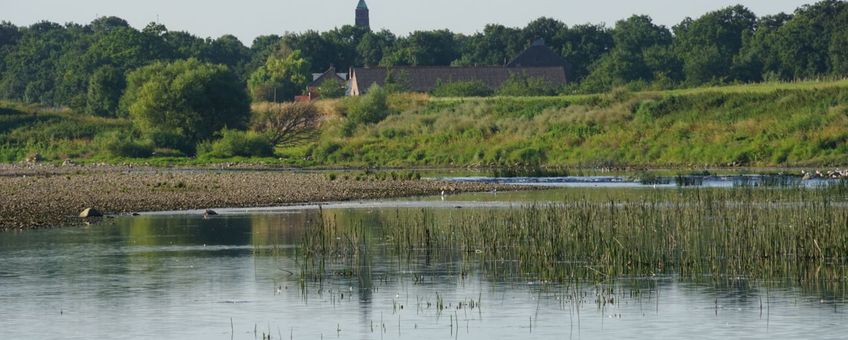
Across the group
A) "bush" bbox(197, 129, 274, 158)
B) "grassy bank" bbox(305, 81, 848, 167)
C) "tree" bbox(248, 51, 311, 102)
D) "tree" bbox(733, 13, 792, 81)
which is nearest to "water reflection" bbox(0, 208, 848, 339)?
"grassy bank" bbox(305, 81, 848, 167)

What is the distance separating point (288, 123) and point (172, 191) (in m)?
46.4

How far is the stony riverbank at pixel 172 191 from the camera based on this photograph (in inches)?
1757

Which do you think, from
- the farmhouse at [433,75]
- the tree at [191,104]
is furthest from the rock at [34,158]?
the farmhouse at [433,75]

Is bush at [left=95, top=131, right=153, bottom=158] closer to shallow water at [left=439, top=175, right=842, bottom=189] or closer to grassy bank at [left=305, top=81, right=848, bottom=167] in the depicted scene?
grassy bank at [left=305, top=81, right=848, bottom=167]

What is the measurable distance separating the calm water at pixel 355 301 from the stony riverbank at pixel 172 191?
35.1 feet

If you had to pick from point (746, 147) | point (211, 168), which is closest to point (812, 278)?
point (746, 147)

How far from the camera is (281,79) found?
160000mm

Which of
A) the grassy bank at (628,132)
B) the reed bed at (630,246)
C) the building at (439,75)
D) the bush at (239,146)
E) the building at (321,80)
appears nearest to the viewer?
the reed bed at (630,246)

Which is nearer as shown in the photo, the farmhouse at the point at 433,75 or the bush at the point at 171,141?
the bush at the point at 171,141

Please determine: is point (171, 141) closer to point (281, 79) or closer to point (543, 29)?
point (281, 79)

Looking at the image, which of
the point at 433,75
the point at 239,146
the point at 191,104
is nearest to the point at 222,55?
the point at 433,75

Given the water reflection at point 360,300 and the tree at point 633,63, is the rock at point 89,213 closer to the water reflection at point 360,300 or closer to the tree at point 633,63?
the water reflection at point 360,300

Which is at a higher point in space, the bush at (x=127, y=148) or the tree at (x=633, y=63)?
the tree at (x=633, y=63)

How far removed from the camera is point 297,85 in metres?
160
